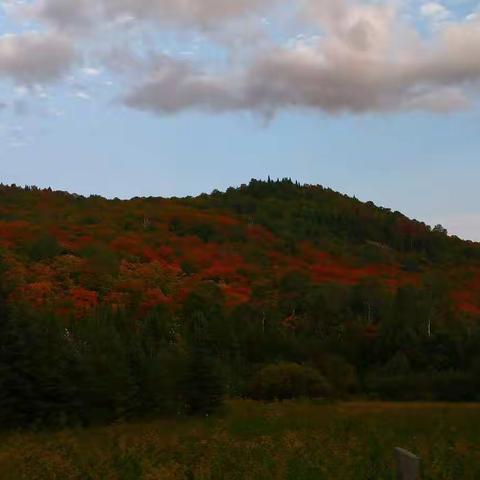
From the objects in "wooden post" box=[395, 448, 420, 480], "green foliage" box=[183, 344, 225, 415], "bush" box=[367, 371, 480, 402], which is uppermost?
"wooden post" box=[395, 448, 420, 480]

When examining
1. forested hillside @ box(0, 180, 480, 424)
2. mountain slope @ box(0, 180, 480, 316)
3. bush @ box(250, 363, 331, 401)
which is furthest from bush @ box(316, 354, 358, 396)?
mountain slope @ box(0, 180, 480, 316)

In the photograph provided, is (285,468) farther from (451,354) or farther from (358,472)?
(451,354)

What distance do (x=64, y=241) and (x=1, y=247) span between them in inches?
405

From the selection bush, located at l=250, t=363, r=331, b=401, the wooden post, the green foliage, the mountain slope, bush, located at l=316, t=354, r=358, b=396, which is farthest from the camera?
the mountain slope

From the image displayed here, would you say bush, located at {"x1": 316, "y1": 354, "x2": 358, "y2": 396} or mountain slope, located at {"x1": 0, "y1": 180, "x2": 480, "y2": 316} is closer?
bush, located at {"x1": 316, "y1": 354, "x2": 358, "y2": 396}

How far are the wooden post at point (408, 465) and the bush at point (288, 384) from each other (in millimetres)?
44671

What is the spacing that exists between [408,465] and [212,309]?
62.8m

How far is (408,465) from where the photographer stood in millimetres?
7375

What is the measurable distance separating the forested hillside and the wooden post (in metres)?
33.0

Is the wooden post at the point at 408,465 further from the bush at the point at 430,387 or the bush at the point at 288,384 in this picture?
the bush at the point at 430,387

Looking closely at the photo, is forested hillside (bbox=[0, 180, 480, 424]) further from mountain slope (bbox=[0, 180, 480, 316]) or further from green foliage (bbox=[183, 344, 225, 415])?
mountain slope (bbox=[0, 180, 480, 316])

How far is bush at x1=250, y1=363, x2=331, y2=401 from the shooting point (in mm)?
52000

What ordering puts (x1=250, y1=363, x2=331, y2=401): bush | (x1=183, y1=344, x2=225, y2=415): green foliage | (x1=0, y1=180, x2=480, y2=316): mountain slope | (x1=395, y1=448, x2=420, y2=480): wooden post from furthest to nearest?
(x1=0, y1=180, x2=480, y2=316): mountain slope, (x1=250, y1=363, x2=331, y2=401): bush, (x1=183, y1=344, x2=225, y2=415): green foliage, (x1=395, y1=448, x2=420, y2=480): wooden post

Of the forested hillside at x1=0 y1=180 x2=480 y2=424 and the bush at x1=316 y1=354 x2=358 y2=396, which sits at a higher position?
the forested hillside at x1=0 y1=180 x2=480 y2=424
